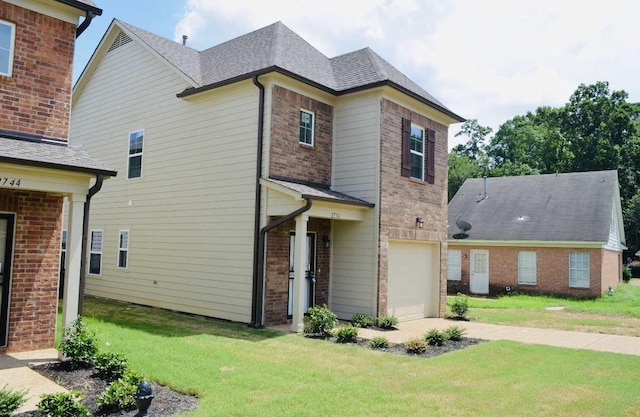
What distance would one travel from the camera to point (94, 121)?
1769cm

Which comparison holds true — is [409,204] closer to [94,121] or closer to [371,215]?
[371,215]

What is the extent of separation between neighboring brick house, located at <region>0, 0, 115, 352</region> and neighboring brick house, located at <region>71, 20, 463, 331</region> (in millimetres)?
4398

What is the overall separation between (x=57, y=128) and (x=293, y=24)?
30.8ft

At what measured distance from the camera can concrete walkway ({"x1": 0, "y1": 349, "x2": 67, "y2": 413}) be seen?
6186mm

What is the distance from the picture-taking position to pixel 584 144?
149 feet

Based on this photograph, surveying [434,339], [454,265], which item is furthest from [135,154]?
[454,265]

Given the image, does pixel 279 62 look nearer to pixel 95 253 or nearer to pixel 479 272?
pixel 95 253

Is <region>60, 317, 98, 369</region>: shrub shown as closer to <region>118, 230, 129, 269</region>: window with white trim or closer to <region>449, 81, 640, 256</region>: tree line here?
<region>118, 230, 129, 269</region>: window with white trim

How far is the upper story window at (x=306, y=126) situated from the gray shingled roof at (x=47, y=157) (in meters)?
5.87

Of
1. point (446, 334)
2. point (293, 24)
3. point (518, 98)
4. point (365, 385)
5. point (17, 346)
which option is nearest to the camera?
point (365, 385)

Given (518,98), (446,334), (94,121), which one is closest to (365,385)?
(446,334)

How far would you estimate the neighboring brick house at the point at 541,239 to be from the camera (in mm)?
22109

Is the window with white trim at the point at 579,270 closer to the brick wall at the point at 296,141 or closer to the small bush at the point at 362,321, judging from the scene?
the small bush at the point at 362,321

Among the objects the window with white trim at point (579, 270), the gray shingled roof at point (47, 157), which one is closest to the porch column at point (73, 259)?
the gray shingled roof at point (47, 157)
